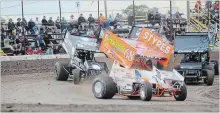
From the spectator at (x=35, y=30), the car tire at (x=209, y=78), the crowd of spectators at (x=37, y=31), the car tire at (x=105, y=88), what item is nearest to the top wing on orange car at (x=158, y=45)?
the car tire at (x=105, y=88)

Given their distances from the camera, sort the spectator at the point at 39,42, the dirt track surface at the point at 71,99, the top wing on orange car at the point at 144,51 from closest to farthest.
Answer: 1. the dirt track surface at the point at 71,99
2. the top wing on orange car at the point at 144,51
3. the spectator at the point at 39,42

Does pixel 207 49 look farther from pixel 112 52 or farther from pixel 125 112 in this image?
pixel 125 112

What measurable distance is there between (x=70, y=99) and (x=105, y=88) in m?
0.92

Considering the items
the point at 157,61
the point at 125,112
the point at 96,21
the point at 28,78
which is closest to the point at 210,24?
the point at 96,21

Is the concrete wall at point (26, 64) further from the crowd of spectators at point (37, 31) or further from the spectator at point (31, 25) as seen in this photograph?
the spectator at point (31, 25)

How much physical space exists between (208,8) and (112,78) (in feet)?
62.6

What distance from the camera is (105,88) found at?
1271 centimetres

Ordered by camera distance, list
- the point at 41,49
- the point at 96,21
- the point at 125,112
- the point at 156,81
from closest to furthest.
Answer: the point at 125,112 → the point at 156,81 → the point at 41,49 → the point at 96,21

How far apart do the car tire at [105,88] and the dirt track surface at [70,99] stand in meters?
0.19

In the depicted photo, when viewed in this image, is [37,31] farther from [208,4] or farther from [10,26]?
[208,4]

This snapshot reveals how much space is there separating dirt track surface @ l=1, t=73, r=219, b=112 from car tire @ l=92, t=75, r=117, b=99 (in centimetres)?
19

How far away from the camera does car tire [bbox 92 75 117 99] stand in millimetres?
12727

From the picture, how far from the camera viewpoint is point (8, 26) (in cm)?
2514

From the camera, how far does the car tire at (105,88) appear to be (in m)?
12.7
